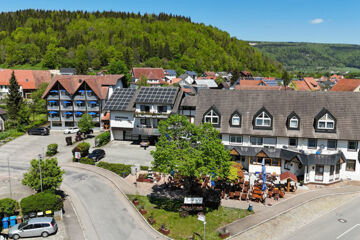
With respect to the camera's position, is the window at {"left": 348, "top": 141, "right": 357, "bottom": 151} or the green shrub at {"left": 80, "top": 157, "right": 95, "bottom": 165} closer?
the window at {"left": 348, "top": 141, "right": 357, "bottom": 151}

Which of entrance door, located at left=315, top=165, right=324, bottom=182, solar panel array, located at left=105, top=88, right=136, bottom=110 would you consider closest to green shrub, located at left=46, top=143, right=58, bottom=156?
solar panel array, located at left=105, top=88, right=136, bottom=110

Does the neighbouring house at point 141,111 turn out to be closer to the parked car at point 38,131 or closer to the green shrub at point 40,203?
the parked car at point 38,131

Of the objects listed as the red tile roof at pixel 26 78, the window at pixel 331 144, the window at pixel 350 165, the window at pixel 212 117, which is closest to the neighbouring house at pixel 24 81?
the red tile roof at pixel 26 78

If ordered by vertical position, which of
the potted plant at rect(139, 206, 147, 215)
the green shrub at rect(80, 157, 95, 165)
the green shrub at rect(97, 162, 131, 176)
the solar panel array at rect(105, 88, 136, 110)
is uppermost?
the solar panel array at rect(105, 88, 136, 110)

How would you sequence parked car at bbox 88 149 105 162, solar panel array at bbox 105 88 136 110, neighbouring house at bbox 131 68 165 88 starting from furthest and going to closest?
1. neighbouring house at bbox 131 68 165 88
2. solar panel array at bbox 105 88 136 110
3. parked car at bbox 88 149 105 162

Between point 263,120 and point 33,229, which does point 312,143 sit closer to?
point 263,120

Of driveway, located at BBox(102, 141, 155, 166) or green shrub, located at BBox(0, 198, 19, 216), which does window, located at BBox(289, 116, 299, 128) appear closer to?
driveway, located at BBox(102, 141, 155, 166)

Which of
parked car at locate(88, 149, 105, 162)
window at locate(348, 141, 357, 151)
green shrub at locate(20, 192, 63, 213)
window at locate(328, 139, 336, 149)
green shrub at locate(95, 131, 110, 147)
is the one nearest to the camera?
green shrub at locate(20, 192, 63, 213)
